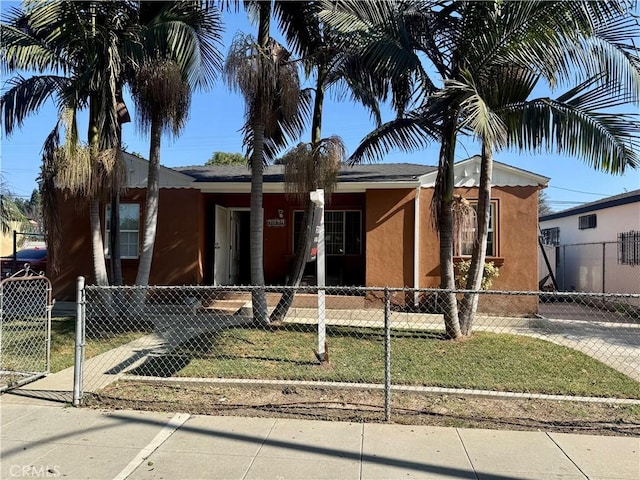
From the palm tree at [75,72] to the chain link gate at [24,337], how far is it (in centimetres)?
173

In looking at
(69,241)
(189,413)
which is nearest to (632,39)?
(189,413)

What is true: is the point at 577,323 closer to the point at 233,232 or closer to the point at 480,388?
the point at 480,388

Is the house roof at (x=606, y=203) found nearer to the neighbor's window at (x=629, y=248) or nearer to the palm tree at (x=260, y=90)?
the neighbor's window at (x=629, y=248)

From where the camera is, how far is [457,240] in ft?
35.4

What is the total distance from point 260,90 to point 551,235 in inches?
638

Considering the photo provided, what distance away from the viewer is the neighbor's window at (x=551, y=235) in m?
18.6

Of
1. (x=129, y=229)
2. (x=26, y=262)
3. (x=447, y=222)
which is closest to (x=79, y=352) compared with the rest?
(x=447, y=222)

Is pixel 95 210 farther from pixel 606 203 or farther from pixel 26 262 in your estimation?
pixel 606 203

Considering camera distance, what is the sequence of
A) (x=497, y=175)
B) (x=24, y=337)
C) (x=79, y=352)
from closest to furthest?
(x=79, y=352), (x=24, y=337), (x=497, y=175)

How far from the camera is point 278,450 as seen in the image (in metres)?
3.67

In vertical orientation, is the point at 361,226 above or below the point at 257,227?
above

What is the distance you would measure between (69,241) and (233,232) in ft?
14.2

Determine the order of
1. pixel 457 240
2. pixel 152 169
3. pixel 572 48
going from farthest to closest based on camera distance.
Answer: pixel 457 240
pixel 152 169
pixel 572 48

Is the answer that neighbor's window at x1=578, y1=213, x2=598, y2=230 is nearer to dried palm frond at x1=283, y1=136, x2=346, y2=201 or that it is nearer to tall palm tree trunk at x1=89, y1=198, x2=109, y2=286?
dried palm frond at x1=283, y1=136, x2=346, y2=201
